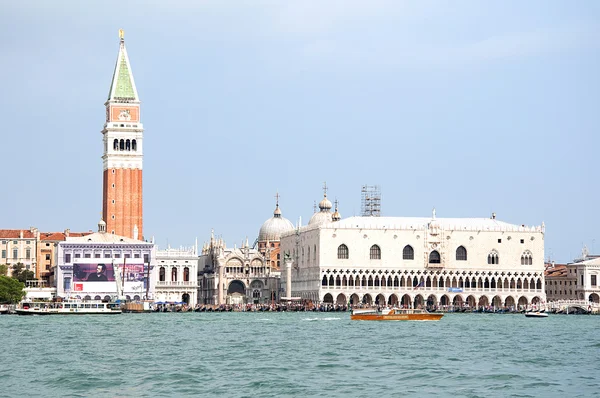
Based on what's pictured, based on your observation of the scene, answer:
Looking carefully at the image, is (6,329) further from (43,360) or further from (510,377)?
(510,377)

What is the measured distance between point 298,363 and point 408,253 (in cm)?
8349

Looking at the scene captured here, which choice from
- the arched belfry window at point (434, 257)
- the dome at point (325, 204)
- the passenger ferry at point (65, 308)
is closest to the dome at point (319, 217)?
the dome at point (325, 204)

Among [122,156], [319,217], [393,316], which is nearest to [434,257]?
[319,217]

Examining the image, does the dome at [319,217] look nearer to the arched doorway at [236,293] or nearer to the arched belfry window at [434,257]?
the arched doorway at [236,293]

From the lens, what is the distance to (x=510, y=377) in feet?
140

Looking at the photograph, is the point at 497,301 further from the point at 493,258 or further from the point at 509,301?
the point at 493,258

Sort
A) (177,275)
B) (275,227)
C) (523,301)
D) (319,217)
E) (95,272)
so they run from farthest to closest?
(275,227)
(319,217)
(177,275)
(523,301)
(95,272)

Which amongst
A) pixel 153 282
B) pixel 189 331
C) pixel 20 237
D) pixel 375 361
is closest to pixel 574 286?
pixel 153 282

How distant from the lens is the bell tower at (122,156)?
132 m

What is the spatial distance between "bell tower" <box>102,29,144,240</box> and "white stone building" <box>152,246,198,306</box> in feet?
12.5

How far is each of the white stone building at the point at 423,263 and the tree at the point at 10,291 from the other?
31.1m

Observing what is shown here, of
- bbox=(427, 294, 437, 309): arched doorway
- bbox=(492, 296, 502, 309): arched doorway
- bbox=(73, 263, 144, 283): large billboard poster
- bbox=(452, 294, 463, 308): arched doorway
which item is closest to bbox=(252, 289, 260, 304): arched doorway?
bbox=(427, 294, 437, 309): arched doorway

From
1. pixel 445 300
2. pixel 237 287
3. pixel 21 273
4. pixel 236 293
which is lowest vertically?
pixel 445 300

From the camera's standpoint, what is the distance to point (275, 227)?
160 metres
